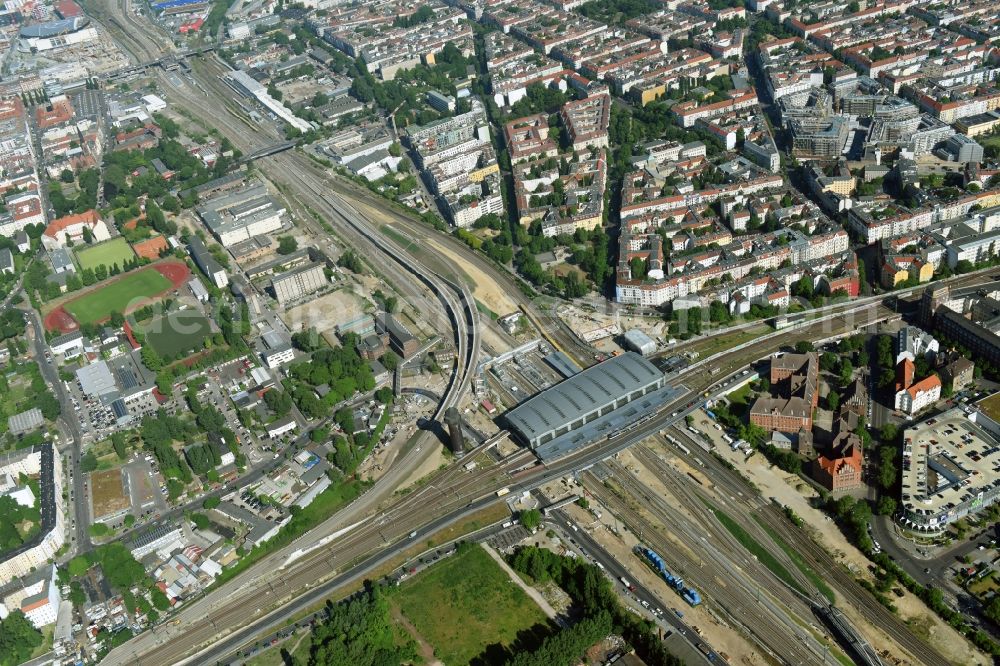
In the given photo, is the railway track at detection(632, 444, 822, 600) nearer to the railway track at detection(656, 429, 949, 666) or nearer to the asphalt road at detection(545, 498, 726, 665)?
the railway track at detection(656, 429, 949, 666)

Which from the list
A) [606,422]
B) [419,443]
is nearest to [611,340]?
[606,422]

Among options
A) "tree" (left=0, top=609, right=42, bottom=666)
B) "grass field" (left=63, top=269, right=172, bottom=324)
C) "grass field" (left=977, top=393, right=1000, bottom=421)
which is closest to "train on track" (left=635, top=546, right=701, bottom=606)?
"grass field" (left=977, top=393, right=1000, bottom=421)

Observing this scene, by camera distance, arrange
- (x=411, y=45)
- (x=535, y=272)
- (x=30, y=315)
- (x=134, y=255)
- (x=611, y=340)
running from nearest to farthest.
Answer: (x=611, y=340) < (x=535, y=272) < (x=30, y=315) < (x=134, y=255) < (x=411, y=45)

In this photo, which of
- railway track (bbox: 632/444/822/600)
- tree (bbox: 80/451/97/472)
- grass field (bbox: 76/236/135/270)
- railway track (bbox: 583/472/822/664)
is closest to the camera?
railway track (bbox: 583/472/822/664)

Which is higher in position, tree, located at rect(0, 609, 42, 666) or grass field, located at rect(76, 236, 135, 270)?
grass field, located at rect(76, 236, 135, 270)

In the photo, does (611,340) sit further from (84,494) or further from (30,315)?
(30,315)

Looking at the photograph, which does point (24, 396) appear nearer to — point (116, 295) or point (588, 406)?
point (116, 295)

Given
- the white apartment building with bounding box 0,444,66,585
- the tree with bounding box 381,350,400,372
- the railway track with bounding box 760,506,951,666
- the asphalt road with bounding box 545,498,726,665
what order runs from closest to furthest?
the railway track with bounding box 760,506,951,666
the asphalt road with bounding box 545,498,726,665
the white apartment building with bounding box 0,444,66,585
the tree with bounding box 381,350,400,372

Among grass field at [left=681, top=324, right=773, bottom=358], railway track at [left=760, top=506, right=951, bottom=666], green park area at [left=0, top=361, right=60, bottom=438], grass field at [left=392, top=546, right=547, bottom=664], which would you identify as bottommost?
railway track at [left=760, top=506, right=951, bottom=666]

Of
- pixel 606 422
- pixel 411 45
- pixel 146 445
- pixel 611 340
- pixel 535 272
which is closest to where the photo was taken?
pixel 606 422
